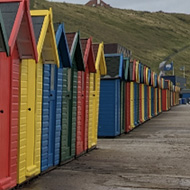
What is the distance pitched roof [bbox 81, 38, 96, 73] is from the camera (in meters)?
12.1

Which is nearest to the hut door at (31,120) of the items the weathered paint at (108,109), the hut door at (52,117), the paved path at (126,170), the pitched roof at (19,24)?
the paved path at (126,170)

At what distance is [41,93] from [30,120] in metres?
0.77

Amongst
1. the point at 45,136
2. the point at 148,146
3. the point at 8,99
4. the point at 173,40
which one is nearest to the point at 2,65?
the point at 8,99

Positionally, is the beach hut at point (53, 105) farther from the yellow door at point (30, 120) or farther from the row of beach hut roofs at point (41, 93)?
the yellow door at point (30, 120)

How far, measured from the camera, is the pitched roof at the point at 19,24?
260 inches

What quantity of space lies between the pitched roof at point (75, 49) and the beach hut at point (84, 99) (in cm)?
42

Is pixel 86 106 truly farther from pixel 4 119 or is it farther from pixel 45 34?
pixel 4 119

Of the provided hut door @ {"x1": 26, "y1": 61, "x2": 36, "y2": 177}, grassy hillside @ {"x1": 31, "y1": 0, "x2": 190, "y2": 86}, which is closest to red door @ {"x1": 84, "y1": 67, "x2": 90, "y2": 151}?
hut door @ {"x1": 26, "y1": 61, "x2": 36, "y2": 177}

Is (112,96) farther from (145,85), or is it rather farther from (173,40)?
(173,40)

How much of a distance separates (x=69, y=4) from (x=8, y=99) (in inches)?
7011

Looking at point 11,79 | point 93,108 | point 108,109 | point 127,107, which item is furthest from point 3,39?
point 127,107

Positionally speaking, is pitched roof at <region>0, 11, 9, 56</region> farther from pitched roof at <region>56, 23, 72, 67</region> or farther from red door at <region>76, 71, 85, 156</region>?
red door at <region>76, 71, 85, 156</region>

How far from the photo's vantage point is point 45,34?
8227 mm

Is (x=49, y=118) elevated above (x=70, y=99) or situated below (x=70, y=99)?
below
